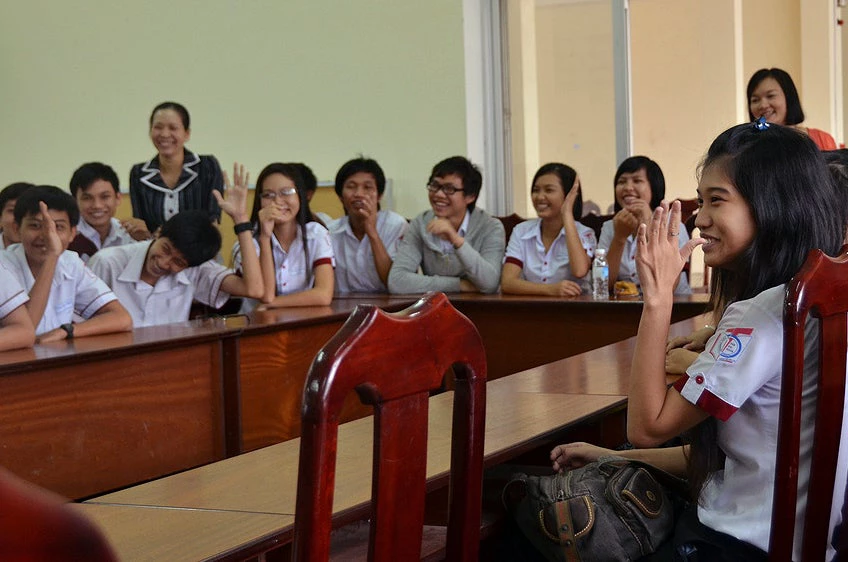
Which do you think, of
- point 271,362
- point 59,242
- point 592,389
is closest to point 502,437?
point 592,389

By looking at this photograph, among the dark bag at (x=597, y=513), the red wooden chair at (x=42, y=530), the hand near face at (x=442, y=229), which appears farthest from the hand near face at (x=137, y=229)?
the red wooden chair at (x=42, y=530)

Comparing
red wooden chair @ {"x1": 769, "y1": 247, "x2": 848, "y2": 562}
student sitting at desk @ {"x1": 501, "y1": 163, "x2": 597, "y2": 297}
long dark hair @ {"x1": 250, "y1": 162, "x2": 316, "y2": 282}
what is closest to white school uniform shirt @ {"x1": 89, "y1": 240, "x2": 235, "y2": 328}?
long dark hair @ {"x1": 250, "y1": 162, "x2": 316, "y2": 282}

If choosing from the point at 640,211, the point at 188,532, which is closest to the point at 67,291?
the point at 640,211

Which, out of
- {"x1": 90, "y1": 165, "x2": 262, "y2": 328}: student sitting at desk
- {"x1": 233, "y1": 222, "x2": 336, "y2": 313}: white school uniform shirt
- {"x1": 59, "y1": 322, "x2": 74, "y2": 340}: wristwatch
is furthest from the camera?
{"x1": 233, "y1": 222, "x2": 336, "y2": 313}: white school uniform shirt

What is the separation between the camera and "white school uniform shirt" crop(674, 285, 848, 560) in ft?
4.11

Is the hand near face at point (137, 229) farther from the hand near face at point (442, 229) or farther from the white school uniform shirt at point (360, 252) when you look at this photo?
the hand near face at point (442, 229)

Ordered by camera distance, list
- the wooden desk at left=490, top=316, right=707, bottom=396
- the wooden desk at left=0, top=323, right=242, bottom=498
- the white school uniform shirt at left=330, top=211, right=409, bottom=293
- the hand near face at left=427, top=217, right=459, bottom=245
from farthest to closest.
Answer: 1. the white school uniform shirt at left=330, top=211, right=409, bottom=293
2. the hand near face at left=427, top=217, right=459, bottom=245
3. the wooden desk at left=0, top=323, right=242, bottom=498
4. the wooden desk at left=490, top=316, right=707, bottom=396

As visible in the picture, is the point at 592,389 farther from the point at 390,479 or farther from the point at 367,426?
the point at 390,479

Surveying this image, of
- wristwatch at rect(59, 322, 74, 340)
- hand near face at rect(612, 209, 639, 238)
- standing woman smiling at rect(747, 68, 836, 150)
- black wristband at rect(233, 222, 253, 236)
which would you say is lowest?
wristwatch at rect(59, 322, 74, 340)

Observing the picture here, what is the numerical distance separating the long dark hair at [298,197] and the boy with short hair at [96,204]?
2.10ft

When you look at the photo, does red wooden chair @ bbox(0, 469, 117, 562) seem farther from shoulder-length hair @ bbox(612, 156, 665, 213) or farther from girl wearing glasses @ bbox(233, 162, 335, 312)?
shoulder-length hair @ bbox(612, 156, 665, 213)

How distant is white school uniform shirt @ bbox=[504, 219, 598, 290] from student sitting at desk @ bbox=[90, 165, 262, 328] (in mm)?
1148

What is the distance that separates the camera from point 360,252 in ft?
15.2

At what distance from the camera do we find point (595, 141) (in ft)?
19.1
